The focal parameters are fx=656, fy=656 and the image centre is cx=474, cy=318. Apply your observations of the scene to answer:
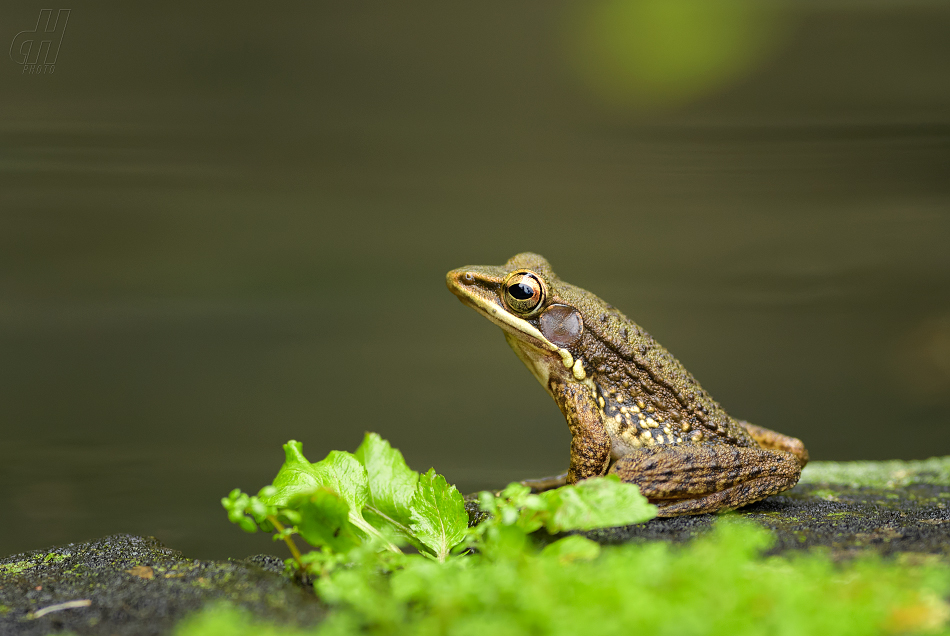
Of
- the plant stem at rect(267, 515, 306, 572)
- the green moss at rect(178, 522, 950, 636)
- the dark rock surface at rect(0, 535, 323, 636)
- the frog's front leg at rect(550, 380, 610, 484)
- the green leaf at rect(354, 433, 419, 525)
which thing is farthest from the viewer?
the frog's front leg at rect(550, 380, 610, 484)

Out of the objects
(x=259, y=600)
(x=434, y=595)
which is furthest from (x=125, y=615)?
(x=434, y=595)

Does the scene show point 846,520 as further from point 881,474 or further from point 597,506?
point 881,474

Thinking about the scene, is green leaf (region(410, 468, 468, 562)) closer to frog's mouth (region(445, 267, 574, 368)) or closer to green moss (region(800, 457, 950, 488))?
frog's mouth (region(445, 267, 574, 368))

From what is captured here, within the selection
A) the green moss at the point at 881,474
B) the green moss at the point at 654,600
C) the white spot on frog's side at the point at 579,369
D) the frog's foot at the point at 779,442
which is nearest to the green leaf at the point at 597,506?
the green moss at the point at 654,600

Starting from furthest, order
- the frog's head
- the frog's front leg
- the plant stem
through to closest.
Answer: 1. the frog's head
2. the frog's front leg
3. the plant stem

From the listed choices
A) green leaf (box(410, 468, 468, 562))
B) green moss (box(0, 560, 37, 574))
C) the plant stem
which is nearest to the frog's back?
green leaf (box(410, 468, 468, 562))

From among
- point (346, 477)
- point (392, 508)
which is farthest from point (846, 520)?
point (346, 477)
